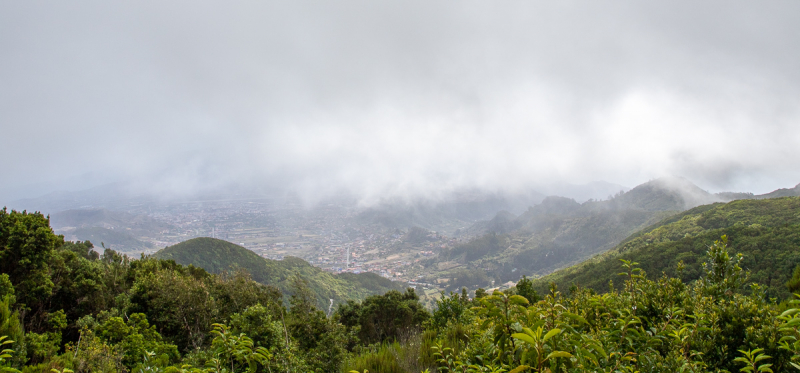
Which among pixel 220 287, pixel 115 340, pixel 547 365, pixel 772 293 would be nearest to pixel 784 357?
pixel 547 365

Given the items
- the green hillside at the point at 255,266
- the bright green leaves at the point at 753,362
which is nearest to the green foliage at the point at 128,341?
the bright green leaves at the point at 753,362

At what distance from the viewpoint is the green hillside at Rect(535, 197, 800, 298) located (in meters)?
55.0

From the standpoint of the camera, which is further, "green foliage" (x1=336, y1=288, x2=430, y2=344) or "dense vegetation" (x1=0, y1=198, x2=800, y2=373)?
"green foliage" (x1=336, y1=288, x2=430, y2=344)

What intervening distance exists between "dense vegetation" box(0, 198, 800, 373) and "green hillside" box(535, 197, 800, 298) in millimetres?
31021

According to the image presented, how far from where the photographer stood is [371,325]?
107ft

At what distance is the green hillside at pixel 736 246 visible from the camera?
55031mm

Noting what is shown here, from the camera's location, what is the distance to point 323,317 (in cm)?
1889

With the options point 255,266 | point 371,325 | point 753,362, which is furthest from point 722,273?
point 255,266

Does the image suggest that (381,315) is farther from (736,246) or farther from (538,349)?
(736,246)

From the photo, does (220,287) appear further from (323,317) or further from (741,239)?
(741,239)

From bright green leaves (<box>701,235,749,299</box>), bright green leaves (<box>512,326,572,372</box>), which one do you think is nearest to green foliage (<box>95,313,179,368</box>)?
bright green leaves (<box>512,326,572,372</box>)

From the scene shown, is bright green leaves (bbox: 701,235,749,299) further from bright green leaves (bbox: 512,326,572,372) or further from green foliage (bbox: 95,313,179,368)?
green foliage (bbox: 95,313,179,368)

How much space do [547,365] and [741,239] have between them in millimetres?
103057

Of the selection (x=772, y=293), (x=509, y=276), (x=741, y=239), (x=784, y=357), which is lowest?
(x=509, y=276)
